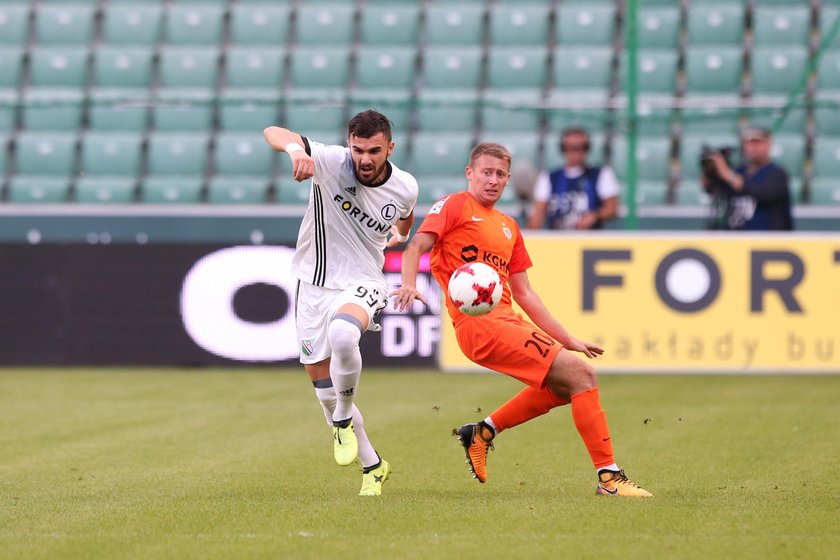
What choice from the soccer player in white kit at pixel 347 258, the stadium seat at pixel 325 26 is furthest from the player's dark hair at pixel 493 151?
the stadium seat at pixel 325 26

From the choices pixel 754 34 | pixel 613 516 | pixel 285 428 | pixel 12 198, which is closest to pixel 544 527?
pixel 613 516

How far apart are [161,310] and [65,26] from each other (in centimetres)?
597

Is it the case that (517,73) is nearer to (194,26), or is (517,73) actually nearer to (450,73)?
(450,73)

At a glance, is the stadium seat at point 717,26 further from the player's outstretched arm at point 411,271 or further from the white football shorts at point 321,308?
the player's outstretched arm at point 411,271

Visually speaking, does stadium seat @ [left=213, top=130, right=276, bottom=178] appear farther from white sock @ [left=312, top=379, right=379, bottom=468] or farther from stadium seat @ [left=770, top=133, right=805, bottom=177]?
white sock @ [left=312, top=379, right=379, bottom=468]

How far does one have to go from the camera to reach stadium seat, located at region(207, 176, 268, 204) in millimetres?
16969

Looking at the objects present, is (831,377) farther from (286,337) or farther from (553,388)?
(553,388)

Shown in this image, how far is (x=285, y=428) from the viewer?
10406mm

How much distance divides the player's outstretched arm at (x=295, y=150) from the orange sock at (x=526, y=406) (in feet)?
5.52

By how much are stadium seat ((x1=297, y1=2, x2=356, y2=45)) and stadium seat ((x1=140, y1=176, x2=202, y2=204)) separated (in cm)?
304

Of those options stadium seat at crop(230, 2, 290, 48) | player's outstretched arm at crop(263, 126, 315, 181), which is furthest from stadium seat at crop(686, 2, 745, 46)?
player's outstretched arm at crop(263, 126, 315, 181)

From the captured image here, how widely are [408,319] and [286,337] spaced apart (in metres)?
1.27

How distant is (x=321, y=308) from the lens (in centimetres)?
743

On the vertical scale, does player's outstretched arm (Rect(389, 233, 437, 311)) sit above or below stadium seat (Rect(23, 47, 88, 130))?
below
